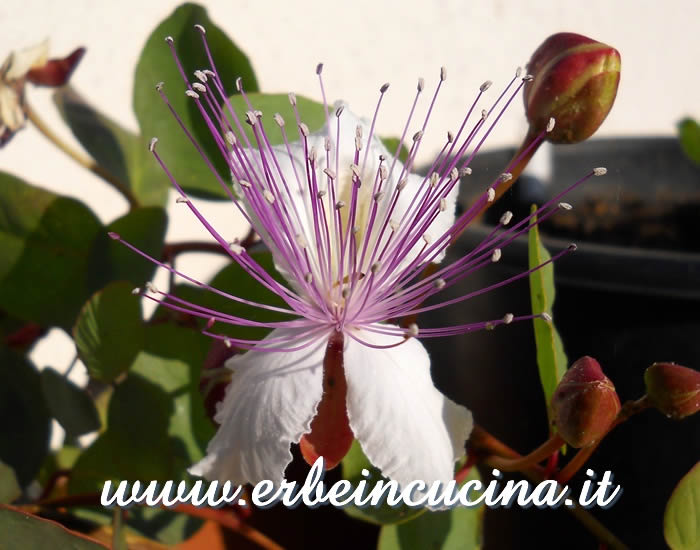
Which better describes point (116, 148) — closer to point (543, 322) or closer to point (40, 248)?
point (40, 248)

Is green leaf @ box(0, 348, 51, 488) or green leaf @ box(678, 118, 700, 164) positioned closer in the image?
green leaf @ box(0, 348, 51, 488)

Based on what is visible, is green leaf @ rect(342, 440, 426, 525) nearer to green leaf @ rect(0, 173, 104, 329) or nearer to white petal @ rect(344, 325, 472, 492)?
white petal @ rect(344, 325, 472, 492)

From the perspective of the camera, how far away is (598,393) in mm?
283

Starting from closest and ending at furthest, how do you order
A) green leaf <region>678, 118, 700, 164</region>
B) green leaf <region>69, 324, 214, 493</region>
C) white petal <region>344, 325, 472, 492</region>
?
white petal <region>344, 325, 472, 492</region>
green leaf <region>69, 324, 214, 493</region>
green leaf <region>678, 118, 700, 164</region>

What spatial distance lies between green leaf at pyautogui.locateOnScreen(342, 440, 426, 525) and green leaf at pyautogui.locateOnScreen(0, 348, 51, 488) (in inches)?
7.5

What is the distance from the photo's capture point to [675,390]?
0.99 feet

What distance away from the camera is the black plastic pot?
18.2 inches

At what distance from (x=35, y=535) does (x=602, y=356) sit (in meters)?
0.34

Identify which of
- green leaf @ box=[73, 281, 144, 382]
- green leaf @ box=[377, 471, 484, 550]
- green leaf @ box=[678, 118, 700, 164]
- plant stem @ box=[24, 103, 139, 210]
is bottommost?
green leaf @ box=[377, 471, 484, 550]

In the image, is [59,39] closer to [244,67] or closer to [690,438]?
[244,67]

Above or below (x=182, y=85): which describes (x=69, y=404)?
below

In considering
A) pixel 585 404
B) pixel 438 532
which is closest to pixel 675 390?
pixel 585 404

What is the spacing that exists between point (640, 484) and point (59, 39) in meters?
0.58

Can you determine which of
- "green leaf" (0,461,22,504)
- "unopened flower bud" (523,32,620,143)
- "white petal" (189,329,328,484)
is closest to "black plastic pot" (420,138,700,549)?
"unopened flower bud" (523,32,620,143)
